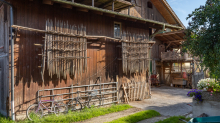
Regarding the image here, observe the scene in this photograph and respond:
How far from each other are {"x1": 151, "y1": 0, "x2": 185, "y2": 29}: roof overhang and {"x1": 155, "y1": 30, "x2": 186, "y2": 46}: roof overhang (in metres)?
1.32

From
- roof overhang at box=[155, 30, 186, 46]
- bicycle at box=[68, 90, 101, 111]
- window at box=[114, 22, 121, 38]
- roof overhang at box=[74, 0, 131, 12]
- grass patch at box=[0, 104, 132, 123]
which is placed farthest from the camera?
roof overhang at box=[155, 30, 186, 46]

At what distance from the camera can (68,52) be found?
8.07m

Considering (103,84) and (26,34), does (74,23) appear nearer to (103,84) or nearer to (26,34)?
(26,34)

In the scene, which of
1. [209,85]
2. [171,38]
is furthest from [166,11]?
[209,85]

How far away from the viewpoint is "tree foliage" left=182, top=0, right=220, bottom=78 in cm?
545

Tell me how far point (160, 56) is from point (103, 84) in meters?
13.1

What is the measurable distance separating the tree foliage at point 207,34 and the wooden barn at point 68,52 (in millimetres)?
4283

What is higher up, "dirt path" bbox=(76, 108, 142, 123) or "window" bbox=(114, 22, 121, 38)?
"window" bbox=(114, 22, 121, 38)

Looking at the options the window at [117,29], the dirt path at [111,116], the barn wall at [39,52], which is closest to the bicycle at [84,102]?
the barn wall at [39,52]

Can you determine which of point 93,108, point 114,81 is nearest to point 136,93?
point 114,81

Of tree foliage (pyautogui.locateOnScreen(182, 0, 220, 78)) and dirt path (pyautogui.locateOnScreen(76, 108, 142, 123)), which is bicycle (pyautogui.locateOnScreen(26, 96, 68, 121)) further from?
tree foliage (pyautogui.locateOnScreen(182, 0, 220, 78))

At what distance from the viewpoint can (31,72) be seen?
24.0 ft

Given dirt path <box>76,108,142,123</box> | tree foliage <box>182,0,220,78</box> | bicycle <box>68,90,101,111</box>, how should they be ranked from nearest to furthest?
1. tree foliage <box>182,0,220,78</box>
2. dirt path <box>76,108,142,123</box>
3. bicycle <box>68,90,101,111</box>

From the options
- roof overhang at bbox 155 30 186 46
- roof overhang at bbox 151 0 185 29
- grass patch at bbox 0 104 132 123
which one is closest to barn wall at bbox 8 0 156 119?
grass patch at bbox 0 104 132 123
